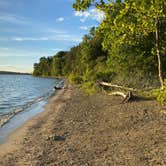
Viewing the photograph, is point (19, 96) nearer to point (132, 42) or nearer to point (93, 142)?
point (132, 42)

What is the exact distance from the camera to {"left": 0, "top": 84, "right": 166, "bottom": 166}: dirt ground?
6.84 m

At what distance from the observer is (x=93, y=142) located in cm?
840

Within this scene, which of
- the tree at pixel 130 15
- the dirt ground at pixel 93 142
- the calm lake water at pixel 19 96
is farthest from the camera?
the calm lake water at pixel 19 96

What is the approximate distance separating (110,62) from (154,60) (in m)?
4.92

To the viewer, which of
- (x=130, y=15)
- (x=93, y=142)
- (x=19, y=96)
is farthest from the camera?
(x=19, y=96)

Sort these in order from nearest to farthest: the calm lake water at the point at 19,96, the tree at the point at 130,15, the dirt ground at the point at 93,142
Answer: the dirt ground at the point at 93,142, the tree at the point at 130,15, the calm lake water at the point at 19,96

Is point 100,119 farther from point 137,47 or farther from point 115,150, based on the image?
point 137,47

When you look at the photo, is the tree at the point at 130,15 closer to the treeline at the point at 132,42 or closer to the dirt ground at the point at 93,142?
the treeline at the point at 132,42

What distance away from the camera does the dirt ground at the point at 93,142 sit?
6.84 m

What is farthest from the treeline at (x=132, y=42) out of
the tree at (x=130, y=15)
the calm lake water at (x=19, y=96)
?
the calm lake water at (x=19, y=96)

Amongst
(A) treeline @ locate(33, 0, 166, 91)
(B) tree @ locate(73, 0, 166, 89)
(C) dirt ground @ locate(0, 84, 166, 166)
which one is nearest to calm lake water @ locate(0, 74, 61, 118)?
(A) treeline @ locate(33, 0, 166, 91)

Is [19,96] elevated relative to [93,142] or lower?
lower

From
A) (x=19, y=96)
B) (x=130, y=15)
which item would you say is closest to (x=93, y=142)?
(x=130, y=15)

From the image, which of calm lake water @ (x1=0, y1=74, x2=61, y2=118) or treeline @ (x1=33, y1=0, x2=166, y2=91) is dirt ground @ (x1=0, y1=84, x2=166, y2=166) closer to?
treeline @ (x1=33, y1=0, x2=166, y2=91)
